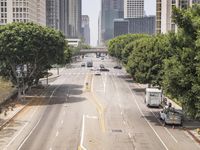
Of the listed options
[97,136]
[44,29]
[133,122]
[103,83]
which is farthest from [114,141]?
[103,83]

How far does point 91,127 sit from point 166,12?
12055 centimetres

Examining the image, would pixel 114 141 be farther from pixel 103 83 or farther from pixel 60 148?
pixel 103 83

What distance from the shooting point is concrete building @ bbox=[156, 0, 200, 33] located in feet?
563

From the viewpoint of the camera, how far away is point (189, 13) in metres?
44.8

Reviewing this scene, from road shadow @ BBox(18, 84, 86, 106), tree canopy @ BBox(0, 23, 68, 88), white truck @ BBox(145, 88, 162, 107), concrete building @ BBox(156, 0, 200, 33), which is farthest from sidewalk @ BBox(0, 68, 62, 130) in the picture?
concrete building @ BBox(156, 0, 200, 33)

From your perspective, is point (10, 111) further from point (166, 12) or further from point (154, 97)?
point (166, 12)

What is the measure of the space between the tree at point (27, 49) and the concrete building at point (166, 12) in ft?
281

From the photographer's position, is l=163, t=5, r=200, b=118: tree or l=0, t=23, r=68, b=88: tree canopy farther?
l=0, t=23, r=68, b=88: tree canopy

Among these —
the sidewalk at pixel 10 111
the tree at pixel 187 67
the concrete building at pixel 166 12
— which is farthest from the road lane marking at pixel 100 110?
the concrete building at pixel 166 12

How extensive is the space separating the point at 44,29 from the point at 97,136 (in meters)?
37.3

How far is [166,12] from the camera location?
17288cm

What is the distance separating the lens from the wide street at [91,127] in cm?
4778

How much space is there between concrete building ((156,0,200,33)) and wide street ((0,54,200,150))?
8453 cm

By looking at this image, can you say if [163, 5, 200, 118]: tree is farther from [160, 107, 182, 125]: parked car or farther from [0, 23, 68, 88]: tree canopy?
[0, 23, 68, 88]: tree canopy
